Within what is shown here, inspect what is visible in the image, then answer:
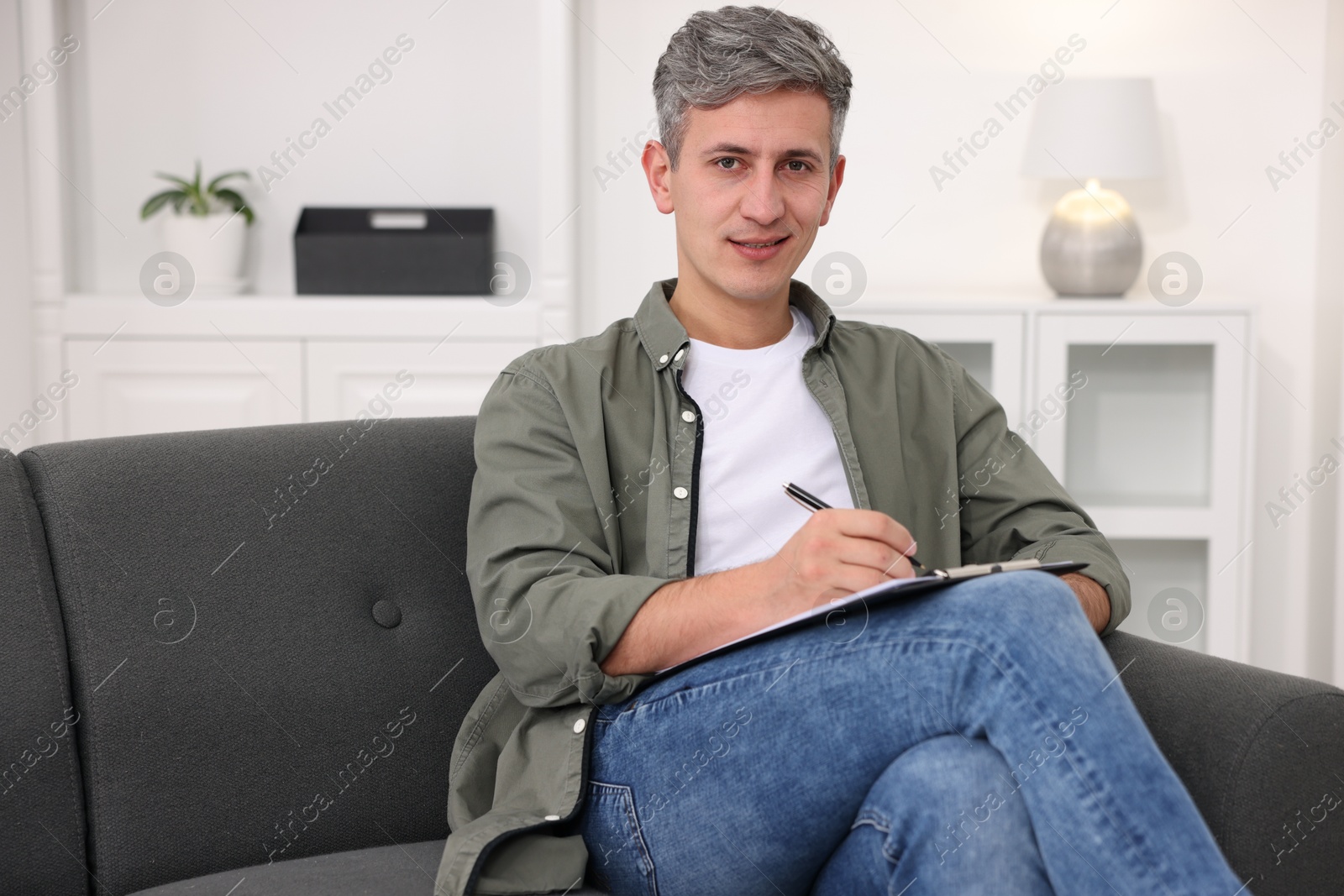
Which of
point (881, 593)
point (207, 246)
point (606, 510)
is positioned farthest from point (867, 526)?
point (207, 246)

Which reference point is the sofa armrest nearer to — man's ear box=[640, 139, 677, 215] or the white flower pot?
man's ear box=[640, 139, 677, 215]

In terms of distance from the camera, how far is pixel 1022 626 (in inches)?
39.9

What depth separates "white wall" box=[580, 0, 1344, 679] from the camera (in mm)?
2729

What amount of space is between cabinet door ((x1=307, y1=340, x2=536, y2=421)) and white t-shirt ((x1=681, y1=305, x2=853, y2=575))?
1.16 meters

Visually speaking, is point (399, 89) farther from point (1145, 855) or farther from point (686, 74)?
point (1145, 855)

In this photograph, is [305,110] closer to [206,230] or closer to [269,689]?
[206,230]

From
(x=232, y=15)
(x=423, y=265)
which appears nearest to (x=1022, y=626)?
(x=423, y=265)

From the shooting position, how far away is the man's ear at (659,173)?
1.55m

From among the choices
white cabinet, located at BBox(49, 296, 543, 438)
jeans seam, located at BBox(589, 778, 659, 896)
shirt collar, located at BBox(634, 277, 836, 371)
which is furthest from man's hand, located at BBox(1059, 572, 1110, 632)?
white cabinet, located at BBox(49, 296, 543, 438)

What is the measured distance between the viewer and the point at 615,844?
1.15 m

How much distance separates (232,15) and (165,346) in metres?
0.83

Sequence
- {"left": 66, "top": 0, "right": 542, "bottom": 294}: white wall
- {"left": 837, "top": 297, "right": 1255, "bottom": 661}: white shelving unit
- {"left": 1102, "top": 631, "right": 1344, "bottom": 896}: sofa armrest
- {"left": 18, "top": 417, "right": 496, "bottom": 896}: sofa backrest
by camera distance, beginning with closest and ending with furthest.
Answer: {"left": 1102, "top": 631, "right": 1344, "bottom": 896}: sofa armrest → {"left": 18, "top": 417, "right": 496, "bottom": 896}: sofa backrest → {"left": 837, "top": 297, "right": 1255, "bottom": 661}: white shelving unit → {"left": 66, "top": 0, "right": 542, "bottom": 294}: white wall

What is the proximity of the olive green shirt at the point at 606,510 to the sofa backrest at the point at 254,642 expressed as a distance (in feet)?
0.33

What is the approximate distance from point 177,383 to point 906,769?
2.07 meters
